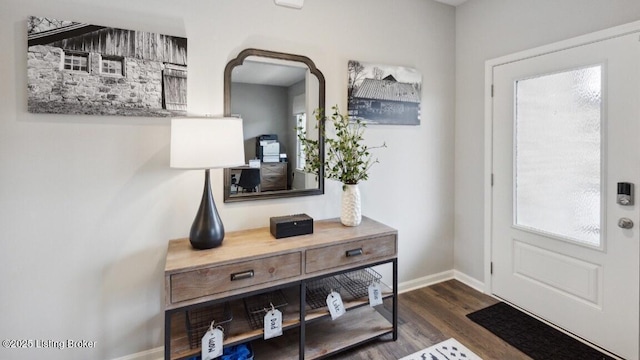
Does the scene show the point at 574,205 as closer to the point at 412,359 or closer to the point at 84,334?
the point at 412,359

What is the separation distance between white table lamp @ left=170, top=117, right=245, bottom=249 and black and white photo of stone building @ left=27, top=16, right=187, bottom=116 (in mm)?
379

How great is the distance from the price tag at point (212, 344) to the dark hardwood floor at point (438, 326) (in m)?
0.79

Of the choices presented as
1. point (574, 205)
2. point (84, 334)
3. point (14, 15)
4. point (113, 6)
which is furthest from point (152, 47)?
point (574, 205)

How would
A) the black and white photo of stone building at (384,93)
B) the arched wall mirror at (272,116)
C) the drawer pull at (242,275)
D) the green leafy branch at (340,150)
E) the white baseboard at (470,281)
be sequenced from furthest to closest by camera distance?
the white baseboard at (470,281) → the black and white photo of stone building at (384,93) → the green leafy branch at (340,150) → the arched wall mirror at (272,116) → the drawer pull at (242,275)


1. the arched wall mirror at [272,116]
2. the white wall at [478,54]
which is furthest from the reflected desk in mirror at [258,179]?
the white wall at [478,54]

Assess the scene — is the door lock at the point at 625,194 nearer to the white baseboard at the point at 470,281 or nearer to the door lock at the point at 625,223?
the door lock at the point at 625,223

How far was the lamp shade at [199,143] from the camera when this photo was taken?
156cm

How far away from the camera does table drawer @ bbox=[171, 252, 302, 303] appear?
1454 mm

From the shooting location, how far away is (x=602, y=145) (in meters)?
1.92

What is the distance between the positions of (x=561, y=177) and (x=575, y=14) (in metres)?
1.11

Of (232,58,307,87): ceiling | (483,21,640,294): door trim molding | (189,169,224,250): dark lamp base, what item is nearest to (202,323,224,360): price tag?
(189,169,224,250): dark lamp base

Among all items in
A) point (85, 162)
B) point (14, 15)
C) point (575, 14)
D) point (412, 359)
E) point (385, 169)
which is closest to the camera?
point (14, 15)

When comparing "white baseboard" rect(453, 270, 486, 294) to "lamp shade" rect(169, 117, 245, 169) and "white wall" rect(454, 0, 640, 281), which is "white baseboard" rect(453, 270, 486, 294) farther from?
"lamp shade" rect(169, 117, 245, 169)

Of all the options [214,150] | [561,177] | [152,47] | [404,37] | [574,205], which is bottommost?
[574,205]
